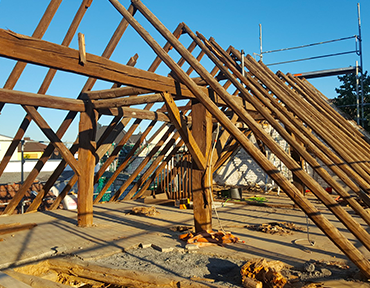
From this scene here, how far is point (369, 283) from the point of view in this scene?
3148mm

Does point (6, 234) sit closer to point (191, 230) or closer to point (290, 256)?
point (191, 230)

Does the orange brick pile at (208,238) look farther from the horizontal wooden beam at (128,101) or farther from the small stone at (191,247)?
the horizontal wooden beam at (128,101)

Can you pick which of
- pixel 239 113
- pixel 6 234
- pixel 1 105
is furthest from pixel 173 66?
pixel 6 234

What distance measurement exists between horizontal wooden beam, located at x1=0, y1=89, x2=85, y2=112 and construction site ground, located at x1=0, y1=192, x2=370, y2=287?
2.23 meters

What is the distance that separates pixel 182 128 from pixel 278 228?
8.49 ft

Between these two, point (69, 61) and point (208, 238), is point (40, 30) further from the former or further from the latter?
point (208, 238)

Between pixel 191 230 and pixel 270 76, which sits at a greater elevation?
pixel 270 76

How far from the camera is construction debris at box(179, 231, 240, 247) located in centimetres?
480

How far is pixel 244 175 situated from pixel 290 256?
930cm

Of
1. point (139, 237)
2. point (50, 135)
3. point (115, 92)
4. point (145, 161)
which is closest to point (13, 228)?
point (50, 135)

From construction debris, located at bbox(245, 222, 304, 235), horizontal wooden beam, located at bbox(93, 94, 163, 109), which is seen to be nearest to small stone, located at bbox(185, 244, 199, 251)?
construction debris, located at bbox(245, 222, 304, 235)

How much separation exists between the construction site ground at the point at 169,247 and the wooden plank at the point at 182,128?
1.35 meters

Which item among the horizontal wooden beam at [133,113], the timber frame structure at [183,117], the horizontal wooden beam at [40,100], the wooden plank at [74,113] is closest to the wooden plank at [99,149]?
the timber frame structure at [183,117]

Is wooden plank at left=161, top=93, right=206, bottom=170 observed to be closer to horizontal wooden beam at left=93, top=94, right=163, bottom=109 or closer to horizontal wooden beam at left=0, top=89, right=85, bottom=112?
horizontal wooden beam at left=93, top=94, right=163, bottom=109
